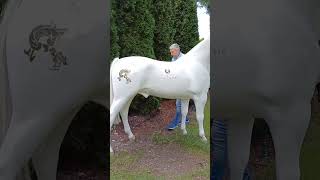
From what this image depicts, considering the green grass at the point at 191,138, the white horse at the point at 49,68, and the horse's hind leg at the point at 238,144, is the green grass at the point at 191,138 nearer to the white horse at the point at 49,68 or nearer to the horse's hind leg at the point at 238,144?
the horse's hind leg at the point at 238,144

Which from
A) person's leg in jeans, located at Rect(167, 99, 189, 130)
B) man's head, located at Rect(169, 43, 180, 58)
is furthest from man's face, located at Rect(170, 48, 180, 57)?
person's leg in jeans, located at Rect(167, 99, 189, 130)

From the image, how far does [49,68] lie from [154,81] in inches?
12.2

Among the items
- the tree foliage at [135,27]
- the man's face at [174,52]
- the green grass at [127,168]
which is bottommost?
the green grass at [127,168]

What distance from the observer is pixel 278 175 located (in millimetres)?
1098

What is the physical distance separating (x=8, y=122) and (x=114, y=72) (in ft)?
1.09

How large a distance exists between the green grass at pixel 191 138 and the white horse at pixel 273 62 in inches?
4.1

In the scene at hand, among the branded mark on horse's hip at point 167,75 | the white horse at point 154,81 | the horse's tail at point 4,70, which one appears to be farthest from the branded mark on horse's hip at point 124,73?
the horse's tail at point 4,70

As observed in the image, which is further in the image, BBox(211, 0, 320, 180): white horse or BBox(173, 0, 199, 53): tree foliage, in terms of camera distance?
BBox(173, 0, 199, 53): tree foliage

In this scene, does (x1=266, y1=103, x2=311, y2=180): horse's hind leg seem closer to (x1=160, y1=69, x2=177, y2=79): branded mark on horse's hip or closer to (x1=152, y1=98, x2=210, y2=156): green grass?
(x1=152, y1=98, x2=210, y2=156): green grass

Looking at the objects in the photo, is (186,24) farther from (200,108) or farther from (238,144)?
(238,144)

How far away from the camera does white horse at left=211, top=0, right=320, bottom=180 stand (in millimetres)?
1045

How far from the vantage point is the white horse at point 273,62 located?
3.43 feet

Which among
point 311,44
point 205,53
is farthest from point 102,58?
point 311,44

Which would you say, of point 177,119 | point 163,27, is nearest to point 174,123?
point 177,119
